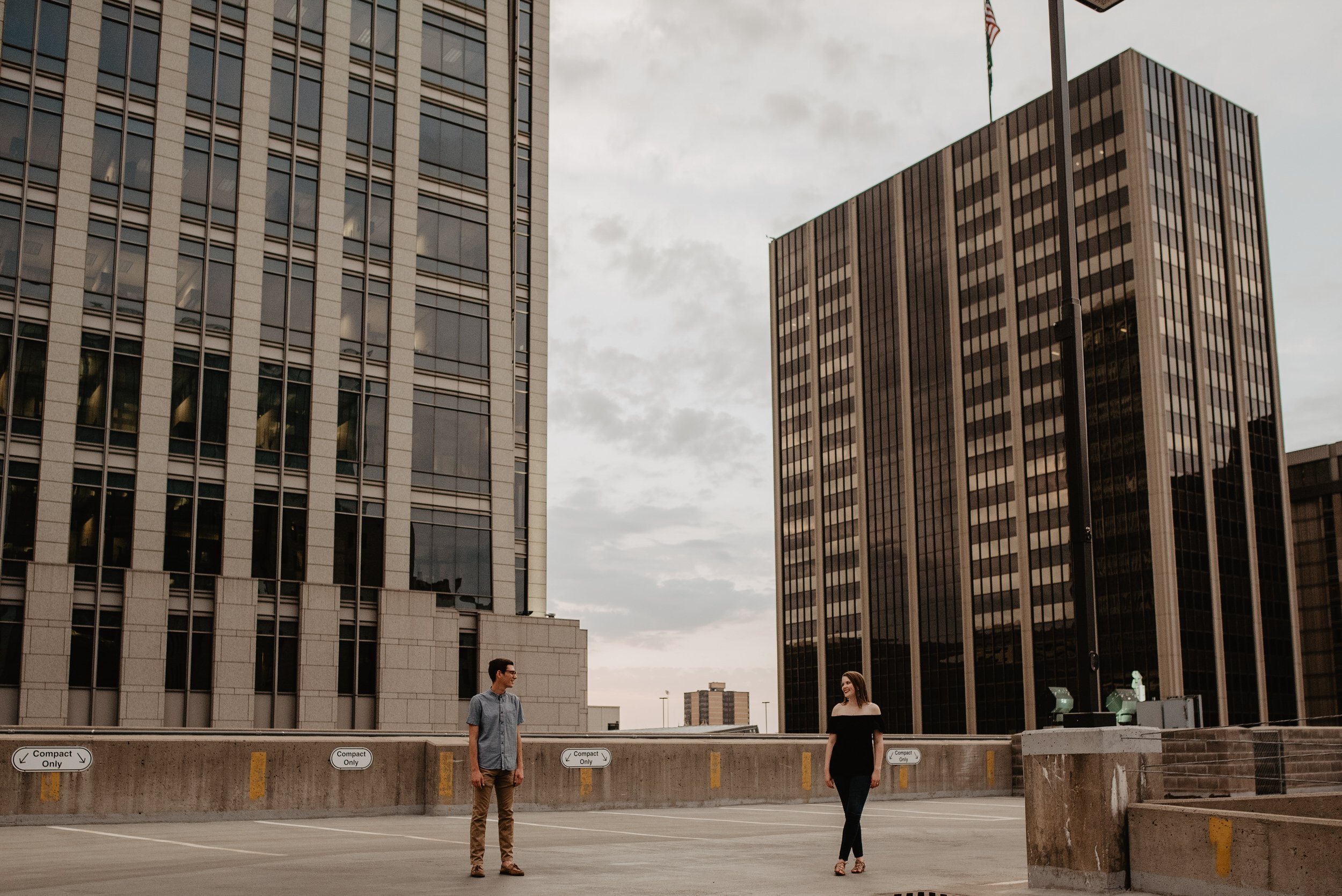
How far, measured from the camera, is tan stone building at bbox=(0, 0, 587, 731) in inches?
1448

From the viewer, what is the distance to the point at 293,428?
134 ft

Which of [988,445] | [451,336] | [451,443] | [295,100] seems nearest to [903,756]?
[451,443]

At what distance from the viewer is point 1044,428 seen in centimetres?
11494

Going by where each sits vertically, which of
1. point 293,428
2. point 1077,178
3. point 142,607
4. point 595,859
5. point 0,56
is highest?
point 1077,178

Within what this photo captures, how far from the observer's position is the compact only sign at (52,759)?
634 inches

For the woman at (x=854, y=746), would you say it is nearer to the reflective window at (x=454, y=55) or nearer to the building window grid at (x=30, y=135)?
the building window grid at (x=30, y=135)

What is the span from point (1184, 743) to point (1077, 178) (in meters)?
114

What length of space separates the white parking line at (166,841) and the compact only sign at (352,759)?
3.67 m

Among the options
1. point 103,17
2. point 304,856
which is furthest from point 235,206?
point 304,856

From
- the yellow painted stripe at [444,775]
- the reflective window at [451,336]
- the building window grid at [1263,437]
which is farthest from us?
the building window grid at [1263,437]

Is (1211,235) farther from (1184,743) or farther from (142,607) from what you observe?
(1184,743)

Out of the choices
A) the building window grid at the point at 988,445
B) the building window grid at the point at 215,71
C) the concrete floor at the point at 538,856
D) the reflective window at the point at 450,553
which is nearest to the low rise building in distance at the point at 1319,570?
the building window grid at the point at 988,445

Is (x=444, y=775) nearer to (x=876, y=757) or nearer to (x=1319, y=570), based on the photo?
(x=876, y=757)

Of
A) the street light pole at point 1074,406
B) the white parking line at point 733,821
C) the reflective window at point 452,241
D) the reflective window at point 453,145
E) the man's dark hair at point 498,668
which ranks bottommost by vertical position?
the white parking line at point 733,821
